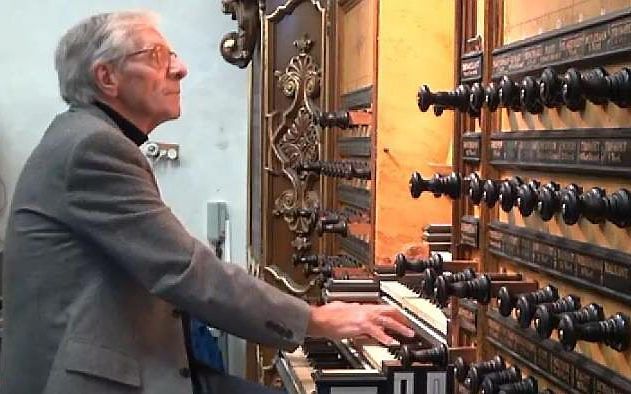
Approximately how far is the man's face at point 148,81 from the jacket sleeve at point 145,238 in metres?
0.20

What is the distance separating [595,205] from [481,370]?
0.59 metres

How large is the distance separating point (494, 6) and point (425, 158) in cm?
106

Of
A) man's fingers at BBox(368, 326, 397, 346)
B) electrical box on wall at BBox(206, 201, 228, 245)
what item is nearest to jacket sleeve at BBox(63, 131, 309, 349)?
man's fingers at BBox(368, 326, 397, 346)

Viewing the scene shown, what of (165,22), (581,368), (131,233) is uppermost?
(165,22)

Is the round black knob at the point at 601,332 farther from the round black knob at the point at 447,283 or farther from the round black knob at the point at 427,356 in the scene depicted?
the round black knob at the point at 427,356

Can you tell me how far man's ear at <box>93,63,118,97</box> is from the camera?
2375 mm

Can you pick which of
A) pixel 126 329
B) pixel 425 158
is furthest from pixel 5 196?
pixel 126 329

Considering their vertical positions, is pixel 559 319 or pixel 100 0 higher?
pixel 100 0

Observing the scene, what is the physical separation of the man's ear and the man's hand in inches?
26.4

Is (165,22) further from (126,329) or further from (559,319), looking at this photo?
(559,319)

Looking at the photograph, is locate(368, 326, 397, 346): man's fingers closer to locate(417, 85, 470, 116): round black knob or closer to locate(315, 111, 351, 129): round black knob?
locate(417, 85, 470, 116): round black knob

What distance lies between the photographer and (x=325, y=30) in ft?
13.3

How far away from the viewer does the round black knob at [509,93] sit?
1.76 meters

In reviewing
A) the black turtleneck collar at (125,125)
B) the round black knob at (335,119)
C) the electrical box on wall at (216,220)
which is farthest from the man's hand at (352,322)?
the electrical box on wall at (216,220)
